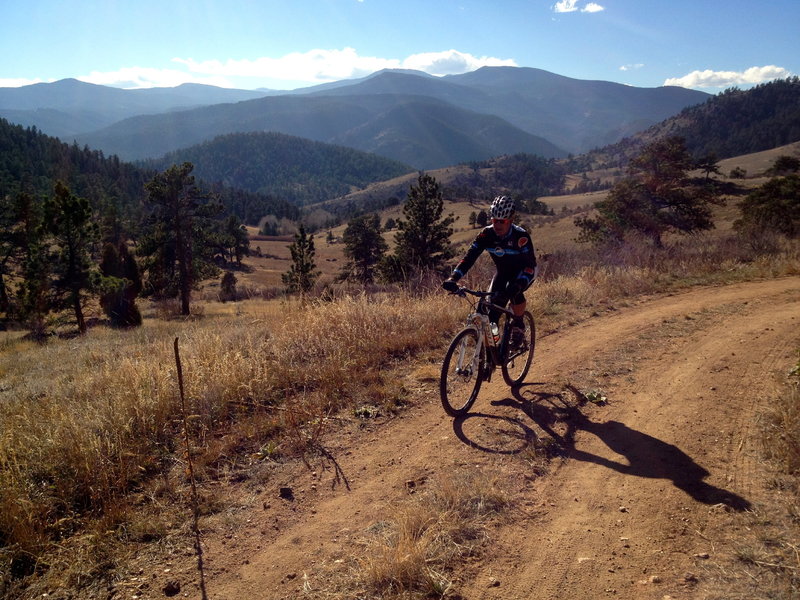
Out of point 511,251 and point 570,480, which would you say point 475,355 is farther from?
point 570,480

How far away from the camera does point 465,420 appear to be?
4871mm

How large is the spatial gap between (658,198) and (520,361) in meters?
27.4

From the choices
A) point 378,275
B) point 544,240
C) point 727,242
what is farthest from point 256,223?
point 727,242

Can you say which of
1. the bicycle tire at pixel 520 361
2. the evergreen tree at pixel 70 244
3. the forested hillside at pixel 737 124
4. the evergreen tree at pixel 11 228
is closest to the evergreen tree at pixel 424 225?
the evergreen tree at pixel 70 244

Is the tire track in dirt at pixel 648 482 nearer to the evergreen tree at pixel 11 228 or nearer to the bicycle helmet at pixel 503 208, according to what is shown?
the bicycle helmet at pixel 503 208

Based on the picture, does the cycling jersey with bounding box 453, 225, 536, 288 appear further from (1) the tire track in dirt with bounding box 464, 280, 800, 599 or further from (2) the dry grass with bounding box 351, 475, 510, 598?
(2) the dry grass with bounding box 351, 475, 510, 598

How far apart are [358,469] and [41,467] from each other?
2.52 metres

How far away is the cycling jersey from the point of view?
5.05m

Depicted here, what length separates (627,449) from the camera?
4227 millimetres

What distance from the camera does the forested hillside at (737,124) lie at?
134 m

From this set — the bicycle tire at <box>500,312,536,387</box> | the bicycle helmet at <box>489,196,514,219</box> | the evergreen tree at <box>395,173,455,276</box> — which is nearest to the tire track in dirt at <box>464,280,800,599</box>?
the bicycle tire at <box>500,312,536,387</box>

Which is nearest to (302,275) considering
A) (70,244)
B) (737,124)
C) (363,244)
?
(70,244)

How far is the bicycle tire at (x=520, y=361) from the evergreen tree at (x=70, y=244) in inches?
1131

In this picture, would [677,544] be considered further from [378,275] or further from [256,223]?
[256,223]
